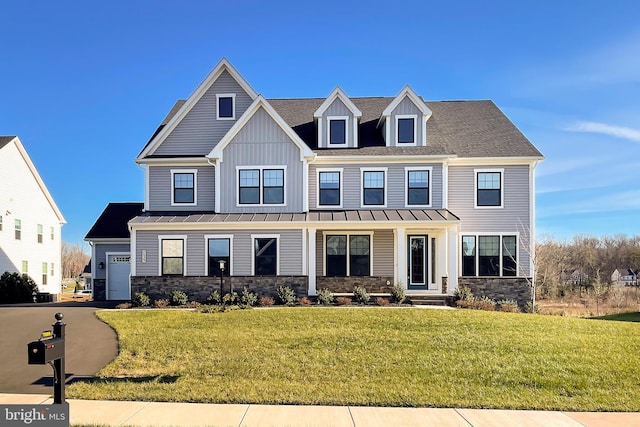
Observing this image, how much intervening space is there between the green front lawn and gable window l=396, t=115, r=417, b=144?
31.0 ft

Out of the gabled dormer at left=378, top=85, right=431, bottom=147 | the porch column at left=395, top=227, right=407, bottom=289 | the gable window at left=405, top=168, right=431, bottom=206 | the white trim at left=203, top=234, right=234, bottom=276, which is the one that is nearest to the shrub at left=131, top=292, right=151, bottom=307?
the white trim at left=203, top=234, right=234, bottom=276

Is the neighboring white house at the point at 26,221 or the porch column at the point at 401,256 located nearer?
the porch column at the point at 401,256

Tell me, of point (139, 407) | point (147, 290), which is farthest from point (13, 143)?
point (139, 407)

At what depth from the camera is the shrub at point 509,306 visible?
667 inches

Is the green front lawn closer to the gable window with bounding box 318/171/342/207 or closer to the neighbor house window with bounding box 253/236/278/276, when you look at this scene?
the neighbor house window with bounding box 253/236/278/276

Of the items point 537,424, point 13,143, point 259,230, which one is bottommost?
point 537,424

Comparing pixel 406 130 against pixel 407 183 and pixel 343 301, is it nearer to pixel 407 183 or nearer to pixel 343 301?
pixel 407 183

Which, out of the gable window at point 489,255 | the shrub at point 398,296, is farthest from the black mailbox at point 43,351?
the gable window at point 489,255

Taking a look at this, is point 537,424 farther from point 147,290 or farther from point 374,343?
point 147,290

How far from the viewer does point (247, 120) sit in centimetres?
1881

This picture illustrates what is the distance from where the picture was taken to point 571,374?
801cm

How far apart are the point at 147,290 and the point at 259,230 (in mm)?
5439

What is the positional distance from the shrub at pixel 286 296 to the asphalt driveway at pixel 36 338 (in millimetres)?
6676

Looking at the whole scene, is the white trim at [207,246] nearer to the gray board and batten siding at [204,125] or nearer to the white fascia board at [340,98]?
the gray board and batten siding at [204,125]
